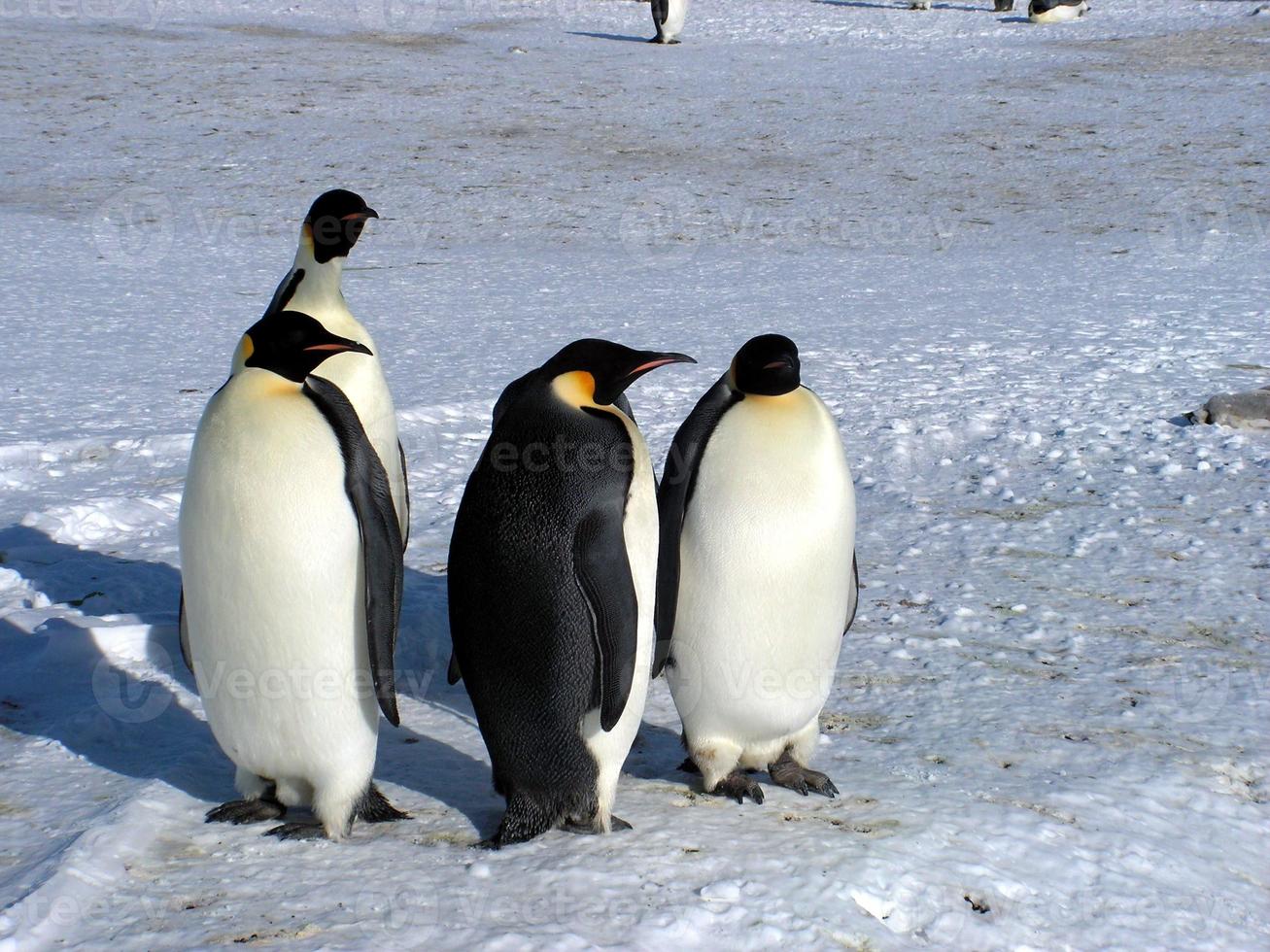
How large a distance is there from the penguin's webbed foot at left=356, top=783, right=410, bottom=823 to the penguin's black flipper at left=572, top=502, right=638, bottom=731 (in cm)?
41

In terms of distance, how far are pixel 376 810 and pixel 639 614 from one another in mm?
581

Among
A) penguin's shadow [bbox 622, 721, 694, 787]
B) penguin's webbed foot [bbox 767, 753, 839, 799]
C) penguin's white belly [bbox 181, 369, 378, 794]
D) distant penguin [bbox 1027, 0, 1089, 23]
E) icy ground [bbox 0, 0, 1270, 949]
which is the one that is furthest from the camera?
distant penguin [bbox 1027, 0, 1089, 23]

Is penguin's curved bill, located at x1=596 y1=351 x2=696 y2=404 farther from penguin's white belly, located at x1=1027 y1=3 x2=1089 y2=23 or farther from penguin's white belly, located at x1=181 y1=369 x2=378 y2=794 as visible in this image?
penguin's white belly, located at x1=1027 y1=3 x2=1089 y2=23

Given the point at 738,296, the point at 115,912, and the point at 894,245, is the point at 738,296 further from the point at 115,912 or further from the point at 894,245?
the point at 115,912

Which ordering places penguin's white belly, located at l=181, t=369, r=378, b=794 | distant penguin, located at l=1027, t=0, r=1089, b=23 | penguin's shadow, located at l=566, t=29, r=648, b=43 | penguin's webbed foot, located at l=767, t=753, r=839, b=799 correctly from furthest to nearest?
distant penguin, located at l=1027, t=0, r=1089, b=23 → penguin's shadow, located at l=566, t=29, r=648, b=43 → penguin's webbed foot, located at l=767, t=753, r=839, b=799 → penguin's white belly, located at l=181, t=369, r=378, b=794

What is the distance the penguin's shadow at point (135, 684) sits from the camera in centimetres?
265

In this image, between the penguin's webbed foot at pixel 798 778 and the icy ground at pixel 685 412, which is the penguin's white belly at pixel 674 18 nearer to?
the icy ground at pixel 685 412

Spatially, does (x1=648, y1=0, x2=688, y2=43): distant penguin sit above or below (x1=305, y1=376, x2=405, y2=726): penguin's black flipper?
above

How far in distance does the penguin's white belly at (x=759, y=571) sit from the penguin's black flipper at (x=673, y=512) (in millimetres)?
18

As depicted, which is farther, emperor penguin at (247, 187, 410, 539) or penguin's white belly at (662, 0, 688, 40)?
penguin's white belly at (662, 0, 688, 40)

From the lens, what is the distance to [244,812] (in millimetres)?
2412

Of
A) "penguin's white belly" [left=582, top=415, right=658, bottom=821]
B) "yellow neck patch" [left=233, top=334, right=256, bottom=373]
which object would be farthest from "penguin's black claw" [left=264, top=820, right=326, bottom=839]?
"yellow neck patch" [left=233, top=334, right=256, bottom=373]

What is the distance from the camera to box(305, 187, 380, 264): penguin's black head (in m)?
3.48

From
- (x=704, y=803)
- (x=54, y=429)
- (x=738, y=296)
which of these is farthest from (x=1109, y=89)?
(x=704, y=803)
